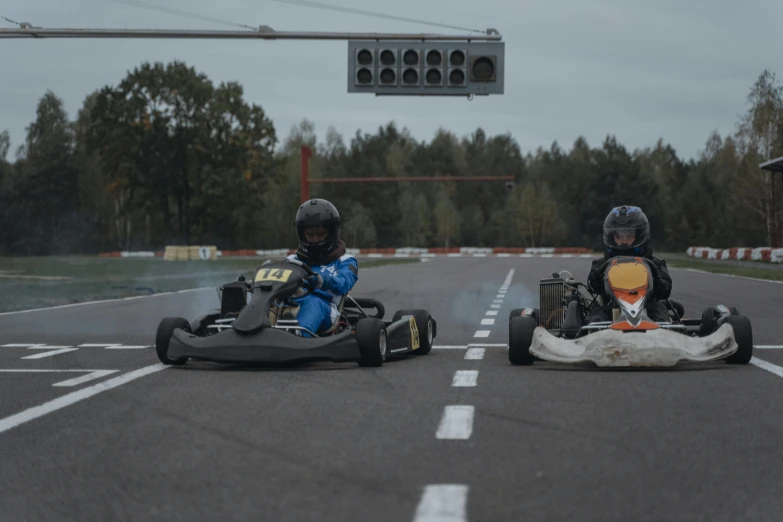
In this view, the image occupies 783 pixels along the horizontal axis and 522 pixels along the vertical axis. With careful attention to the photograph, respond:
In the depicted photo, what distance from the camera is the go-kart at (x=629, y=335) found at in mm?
9805

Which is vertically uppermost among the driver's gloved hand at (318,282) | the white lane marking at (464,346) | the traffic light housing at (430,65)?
the traffic light housing at (430,65)

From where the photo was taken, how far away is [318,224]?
1128 centimetres

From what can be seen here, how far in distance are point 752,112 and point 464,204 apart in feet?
210

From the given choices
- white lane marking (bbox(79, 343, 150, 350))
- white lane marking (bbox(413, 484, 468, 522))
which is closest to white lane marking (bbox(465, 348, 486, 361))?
white lane marking (bbox(79, 343, 150, 350))

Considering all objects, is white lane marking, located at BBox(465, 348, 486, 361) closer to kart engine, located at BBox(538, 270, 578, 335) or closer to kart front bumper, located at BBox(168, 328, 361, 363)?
kart engine, located at BBox(538, 270, 578, 335)

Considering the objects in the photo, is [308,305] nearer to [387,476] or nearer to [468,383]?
[468,383]

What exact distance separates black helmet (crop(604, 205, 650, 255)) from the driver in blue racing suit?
2320 millimetres

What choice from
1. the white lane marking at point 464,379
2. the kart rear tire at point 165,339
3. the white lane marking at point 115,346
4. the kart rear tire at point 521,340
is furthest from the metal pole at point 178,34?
the white lane marking at point 464,379

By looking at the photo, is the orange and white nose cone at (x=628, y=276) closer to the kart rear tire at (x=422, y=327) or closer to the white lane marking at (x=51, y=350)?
the kart rear tire at (x=422, y=327)

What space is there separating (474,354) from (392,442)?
5.66 m

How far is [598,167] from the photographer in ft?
404

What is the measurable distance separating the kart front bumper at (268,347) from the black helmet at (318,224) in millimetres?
1330

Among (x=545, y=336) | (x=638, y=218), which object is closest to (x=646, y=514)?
(x=545, y=336)

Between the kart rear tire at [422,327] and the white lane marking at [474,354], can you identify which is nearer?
the white lane marking at [474,354]
